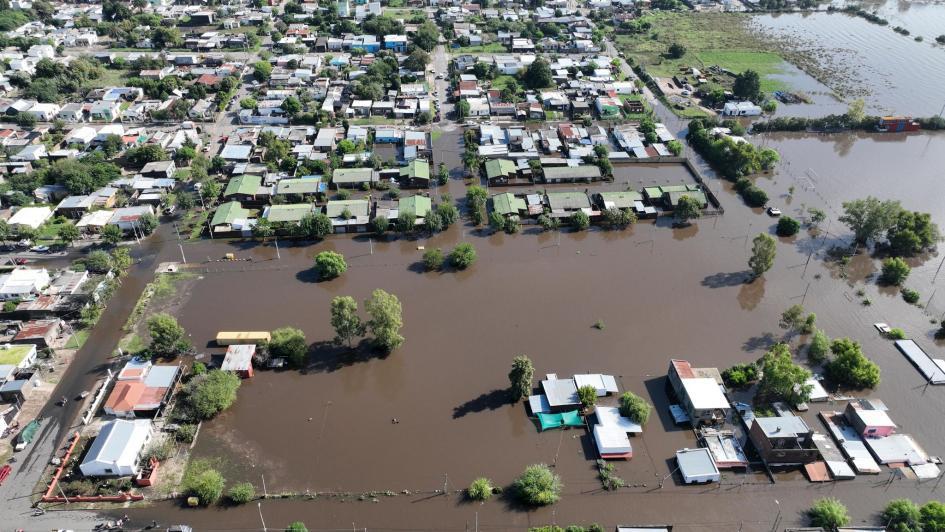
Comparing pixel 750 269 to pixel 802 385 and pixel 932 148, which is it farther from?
pixel 932 148

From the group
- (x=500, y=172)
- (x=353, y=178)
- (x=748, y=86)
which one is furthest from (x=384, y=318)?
(x=748, y=86)

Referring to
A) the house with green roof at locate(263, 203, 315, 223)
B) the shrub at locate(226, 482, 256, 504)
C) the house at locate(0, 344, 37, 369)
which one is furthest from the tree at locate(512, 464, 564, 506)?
the house at locate(0, 344, 37, 369)

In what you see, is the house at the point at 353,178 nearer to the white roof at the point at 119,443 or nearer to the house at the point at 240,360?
the house at the point at 240,360

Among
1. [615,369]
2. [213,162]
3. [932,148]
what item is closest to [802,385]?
[615,369]

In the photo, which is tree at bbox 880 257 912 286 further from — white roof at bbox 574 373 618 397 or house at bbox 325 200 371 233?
house at bbox 325 200 371 233

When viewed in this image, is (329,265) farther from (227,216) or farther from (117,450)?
(117,450)

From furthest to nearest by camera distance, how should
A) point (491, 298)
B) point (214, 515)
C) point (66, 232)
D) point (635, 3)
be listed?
1. point (635, 3)
2. point (66, 232)
3. point (491, 298)
4. point (214, 515)
